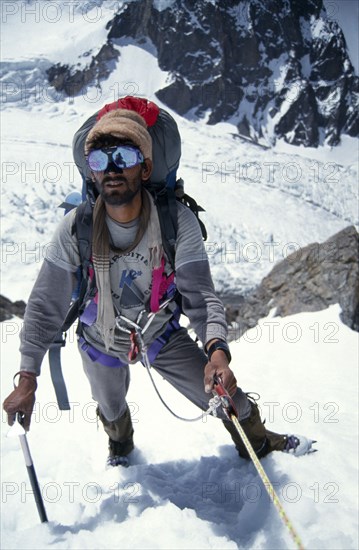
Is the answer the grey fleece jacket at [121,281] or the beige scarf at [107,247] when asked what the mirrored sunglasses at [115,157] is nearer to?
the beige scarf at [107,247]

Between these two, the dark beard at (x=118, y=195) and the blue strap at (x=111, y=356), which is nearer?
the dark beard at (x=118, y=195)

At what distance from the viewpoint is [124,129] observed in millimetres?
2240

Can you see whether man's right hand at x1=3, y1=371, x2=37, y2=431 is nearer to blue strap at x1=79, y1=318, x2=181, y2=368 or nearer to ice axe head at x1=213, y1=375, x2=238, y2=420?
blue strap at x1=79, y1=318, x2=181, y2=368

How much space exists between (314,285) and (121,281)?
4.99 metres

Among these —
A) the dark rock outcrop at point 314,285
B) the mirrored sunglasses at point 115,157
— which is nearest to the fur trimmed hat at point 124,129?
the mirrored sunglasses at point 115,157

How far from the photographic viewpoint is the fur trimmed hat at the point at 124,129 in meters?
2.24

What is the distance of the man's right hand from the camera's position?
2.18 meters

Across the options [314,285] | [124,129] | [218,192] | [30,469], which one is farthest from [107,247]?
[218,192]

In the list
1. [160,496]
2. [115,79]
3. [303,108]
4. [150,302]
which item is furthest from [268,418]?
[303,108]

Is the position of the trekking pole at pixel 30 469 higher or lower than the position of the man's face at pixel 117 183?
lower

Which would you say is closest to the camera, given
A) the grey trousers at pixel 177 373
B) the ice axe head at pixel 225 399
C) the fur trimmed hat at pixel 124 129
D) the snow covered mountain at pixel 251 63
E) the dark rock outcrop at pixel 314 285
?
the ice axe head at pixel 225 399

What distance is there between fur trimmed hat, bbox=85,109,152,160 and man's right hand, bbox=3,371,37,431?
1134 mm

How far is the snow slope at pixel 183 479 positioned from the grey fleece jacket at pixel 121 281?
0.83m

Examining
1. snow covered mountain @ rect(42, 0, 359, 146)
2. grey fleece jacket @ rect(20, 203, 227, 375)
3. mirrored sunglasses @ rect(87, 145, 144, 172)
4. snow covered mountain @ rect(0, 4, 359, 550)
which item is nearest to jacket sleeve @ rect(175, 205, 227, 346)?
grey fleece jacket @ rect(20, 203, 227, 375)
